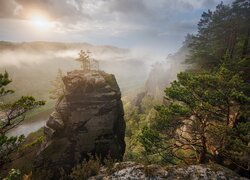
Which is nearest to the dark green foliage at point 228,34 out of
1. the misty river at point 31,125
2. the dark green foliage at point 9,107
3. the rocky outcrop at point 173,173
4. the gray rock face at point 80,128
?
the gray rock face at point 80,128

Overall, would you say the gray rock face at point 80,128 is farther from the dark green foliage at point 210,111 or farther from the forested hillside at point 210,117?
the dark green foliage at point 210,111

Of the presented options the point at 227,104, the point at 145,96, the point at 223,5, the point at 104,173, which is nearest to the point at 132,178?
the point at 104,173

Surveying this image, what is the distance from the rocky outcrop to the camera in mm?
16422

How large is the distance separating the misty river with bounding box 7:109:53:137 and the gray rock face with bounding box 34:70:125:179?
59587 mm

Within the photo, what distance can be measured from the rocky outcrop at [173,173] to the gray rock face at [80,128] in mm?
9112

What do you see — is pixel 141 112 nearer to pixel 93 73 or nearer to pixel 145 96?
pixel 145 96

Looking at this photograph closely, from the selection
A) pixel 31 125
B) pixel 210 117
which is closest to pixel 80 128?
pixel 210 117

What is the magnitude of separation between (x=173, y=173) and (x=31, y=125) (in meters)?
89.8

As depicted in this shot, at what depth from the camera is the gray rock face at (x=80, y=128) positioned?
26.4 meters

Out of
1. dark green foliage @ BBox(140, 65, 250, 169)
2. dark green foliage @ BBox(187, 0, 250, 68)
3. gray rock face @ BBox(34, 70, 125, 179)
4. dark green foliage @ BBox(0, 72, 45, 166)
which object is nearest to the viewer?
dark green foliage @ BBox(0, 72, 45, 166)

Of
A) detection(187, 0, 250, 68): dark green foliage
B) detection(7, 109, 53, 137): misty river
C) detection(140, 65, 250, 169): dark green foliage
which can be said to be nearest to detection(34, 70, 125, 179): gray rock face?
detection(140, 65, 250, 169): dark green foliage

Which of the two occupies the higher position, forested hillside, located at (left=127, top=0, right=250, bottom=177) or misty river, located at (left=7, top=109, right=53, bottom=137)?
forested hillside, located at (left=127, top=0, right=250, bottom=177)

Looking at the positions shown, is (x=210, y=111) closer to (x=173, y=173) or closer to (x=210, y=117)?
(x=210, y=117)

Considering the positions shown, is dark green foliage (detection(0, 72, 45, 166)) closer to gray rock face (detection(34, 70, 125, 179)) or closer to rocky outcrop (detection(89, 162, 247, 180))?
rocky outcrop (detection(89, 162, 247, 180))
